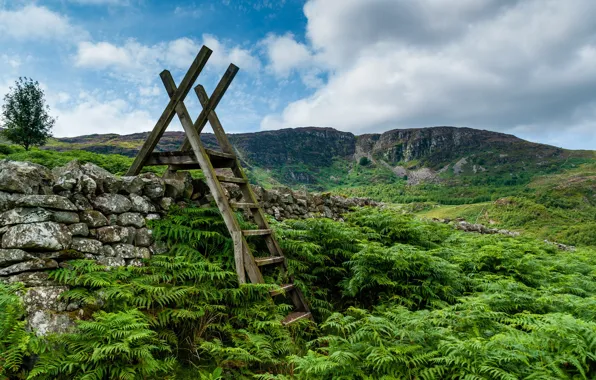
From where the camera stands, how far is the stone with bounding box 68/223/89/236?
14.4 feet

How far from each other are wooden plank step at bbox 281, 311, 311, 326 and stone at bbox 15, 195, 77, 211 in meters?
3.34

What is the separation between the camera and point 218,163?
641 cm

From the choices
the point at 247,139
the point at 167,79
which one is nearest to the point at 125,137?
the point at 247,139

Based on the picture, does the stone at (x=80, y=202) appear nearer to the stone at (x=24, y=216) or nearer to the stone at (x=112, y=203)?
the stone at (x=112, y=203)

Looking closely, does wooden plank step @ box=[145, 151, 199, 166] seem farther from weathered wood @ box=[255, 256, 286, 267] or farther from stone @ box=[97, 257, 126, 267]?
weathered wood @ box=[255, 256, 286, 267]

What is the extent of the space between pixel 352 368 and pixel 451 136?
14965 centimetres

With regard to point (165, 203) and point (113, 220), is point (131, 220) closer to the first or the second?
point (113, 220)

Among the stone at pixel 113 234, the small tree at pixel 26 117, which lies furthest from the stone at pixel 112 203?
the small tree at pixel 26 117

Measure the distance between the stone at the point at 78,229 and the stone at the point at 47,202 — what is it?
229 mm

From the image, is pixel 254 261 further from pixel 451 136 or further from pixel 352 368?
pixel 451 136

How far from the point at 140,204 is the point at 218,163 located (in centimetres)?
167

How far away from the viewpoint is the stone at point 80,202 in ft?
15.0

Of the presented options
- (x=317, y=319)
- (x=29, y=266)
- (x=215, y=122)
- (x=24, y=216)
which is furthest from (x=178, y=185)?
(x=317, y=319)

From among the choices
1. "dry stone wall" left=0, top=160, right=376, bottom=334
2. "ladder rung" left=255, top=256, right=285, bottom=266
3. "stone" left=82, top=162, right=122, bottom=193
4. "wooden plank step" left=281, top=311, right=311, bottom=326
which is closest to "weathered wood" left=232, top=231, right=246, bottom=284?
"ladder rung" left=255, top=256, right=285, bottom=266
